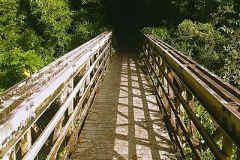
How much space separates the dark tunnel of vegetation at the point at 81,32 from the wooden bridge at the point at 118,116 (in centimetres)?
341

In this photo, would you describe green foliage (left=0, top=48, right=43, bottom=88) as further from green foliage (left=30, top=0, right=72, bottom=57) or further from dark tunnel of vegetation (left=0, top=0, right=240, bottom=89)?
green foliage (left=30, top=0, right=72, bottom=57)

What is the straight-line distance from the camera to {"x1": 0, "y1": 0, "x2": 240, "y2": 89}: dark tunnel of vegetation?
8570 millimetres

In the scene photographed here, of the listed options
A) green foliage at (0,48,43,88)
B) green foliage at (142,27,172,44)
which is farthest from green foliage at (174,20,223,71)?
green foliage at (0,48,43,88)

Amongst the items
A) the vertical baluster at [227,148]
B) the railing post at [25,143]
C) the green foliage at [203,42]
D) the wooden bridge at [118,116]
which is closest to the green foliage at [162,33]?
the green foliage at [203,42]

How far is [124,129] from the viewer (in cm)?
396

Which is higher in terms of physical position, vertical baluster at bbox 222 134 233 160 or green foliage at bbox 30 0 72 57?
green foliage at bbox 30 0 72 57

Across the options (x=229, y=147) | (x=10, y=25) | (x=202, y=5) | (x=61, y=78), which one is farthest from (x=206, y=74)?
(x=202, y=5)

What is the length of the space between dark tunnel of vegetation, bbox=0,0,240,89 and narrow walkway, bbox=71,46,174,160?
366cm

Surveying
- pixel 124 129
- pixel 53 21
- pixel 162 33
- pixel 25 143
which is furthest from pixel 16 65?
pixel 25 143

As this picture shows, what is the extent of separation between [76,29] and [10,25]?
259cm

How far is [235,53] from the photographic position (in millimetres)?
8703

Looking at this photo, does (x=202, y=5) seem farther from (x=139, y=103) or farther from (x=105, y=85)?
(x=139, y=103)

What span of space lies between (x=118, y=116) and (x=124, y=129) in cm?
55

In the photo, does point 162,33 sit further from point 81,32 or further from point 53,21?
point 53,21
